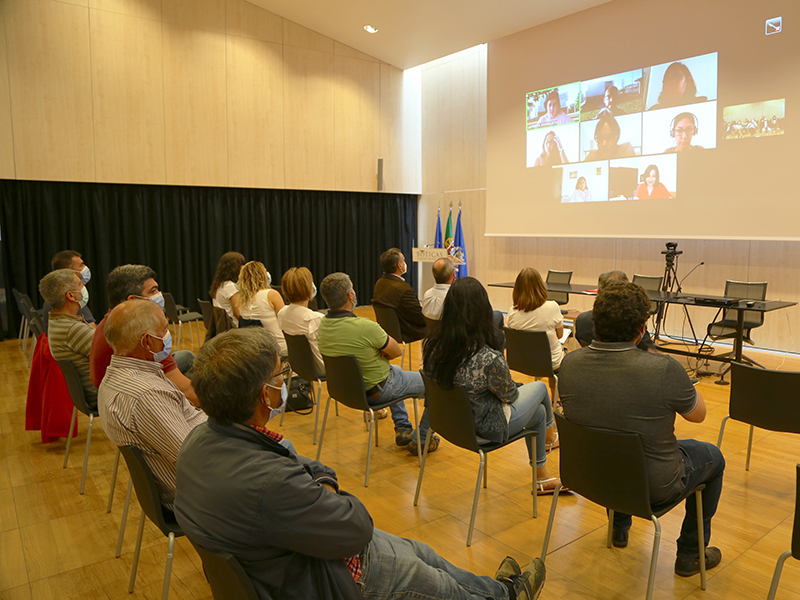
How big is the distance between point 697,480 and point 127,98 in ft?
29.4

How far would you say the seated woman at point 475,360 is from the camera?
2799 millimetres

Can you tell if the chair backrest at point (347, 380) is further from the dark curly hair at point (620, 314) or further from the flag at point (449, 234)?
the flag at point (449, 234)

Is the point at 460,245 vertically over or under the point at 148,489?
over

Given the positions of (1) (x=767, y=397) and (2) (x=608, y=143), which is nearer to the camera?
(1) (x=767, y=397)

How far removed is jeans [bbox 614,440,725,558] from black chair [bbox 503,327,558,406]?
5.20ft

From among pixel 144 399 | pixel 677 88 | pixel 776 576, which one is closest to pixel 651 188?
pixel 677 88

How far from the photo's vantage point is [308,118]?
10266 mm

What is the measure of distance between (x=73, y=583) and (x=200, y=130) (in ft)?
26.0

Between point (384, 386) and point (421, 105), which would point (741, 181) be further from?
point (421, 105)

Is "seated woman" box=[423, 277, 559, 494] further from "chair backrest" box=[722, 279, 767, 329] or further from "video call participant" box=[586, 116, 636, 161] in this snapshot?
"video call participant" box=[586, 116, 636, 161]

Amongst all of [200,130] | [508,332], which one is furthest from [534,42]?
[508,332]

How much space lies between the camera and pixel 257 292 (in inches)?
193

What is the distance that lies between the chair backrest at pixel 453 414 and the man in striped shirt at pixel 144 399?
1.16m

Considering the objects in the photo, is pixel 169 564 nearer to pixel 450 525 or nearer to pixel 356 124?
pixel 450 525
